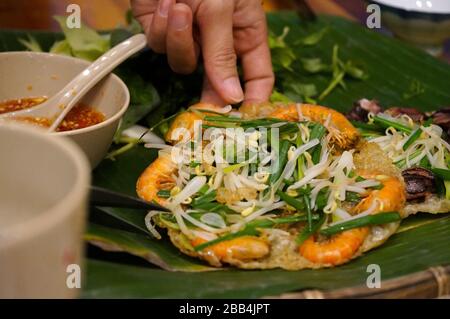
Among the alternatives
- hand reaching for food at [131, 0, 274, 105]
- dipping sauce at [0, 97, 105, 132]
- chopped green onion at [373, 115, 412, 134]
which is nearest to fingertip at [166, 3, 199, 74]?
hand reaching for food at [131, 0, 274, 105]

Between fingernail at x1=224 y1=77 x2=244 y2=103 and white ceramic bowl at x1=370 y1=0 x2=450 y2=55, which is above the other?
white ceramic bowl at x1=370 y1=0 x2=450 y2=55

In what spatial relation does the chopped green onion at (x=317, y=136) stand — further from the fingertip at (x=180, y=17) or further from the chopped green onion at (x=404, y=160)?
the fingertip at (x=180, y=17)

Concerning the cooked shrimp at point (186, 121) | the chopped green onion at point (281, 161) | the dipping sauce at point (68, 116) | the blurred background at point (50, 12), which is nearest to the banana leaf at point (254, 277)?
the chopped green onion at point (281, 161)

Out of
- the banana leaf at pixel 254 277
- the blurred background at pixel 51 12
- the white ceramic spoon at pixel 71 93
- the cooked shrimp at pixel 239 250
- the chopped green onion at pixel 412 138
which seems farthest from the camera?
the blurred background at pixel 51 12

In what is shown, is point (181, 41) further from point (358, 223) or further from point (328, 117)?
point (358, 223)

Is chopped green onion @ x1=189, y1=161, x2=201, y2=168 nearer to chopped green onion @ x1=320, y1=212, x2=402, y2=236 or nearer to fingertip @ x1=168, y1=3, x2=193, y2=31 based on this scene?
chopped green onion @ x1=320, y1=212, x2=402, y2=236

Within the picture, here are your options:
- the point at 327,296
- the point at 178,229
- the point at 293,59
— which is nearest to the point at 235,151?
the point at 178,229

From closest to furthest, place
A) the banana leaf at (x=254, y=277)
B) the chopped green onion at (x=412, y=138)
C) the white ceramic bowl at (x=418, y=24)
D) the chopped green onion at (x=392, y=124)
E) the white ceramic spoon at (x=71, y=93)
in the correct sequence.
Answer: the banana leaf at (x=254, y=277)
the white ceramic spoon at (x=71, y=93)
the chopped green onion at (x=412, y=138)
the chopped green onion at (x=392, y=124)
the white ceramic bowl at (x=418, y=24)
